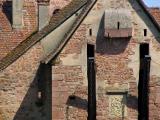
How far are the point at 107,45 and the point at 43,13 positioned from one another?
610cm

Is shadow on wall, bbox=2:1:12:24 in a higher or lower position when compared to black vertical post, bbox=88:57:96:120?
higher

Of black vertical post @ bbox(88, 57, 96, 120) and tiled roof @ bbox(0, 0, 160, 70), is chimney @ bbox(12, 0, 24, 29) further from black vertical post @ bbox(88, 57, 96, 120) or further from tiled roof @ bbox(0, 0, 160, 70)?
black vertical post @ bbox(88, 57, 96, 120)

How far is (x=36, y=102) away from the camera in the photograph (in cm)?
3422

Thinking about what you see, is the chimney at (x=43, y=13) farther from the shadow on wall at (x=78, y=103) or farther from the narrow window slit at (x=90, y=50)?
the shadow on wall at (x=78, y=103)

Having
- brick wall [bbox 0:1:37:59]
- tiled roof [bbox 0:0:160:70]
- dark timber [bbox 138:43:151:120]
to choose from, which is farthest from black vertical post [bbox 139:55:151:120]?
brick wall [bbox 0:1:37:59]

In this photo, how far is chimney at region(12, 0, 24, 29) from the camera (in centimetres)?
3909

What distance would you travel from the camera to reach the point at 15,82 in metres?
34.2

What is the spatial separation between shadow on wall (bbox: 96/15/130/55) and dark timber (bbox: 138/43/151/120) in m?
0.90

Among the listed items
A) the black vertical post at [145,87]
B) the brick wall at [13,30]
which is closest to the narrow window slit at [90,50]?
the black vertical post at [145,87]

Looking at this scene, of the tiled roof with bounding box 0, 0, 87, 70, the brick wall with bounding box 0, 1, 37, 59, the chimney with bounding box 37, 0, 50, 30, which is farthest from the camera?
the brick wall with bounding box 0, 1, 37, 59

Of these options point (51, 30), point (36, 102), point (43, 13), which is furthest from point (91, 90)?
point (43, 13)

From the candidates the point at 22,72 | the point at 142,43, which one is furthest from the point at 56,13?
the point at 142,43

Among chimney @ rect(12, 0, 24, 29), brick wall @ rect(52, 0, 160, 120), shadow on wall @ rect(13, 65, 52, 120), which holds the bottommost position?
shadow on wall @ rect(13, 65, 52, 120)

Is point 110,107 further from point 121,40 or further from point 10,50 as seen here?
point 10,50
